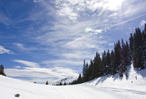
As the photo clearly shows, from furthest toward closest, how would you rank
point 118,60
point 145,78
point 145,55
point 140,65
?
1. point 118,60
2. point 145,55
3. point 140,65
4. point 145,78

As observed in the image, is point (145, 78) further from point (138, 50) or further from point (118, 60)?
point (118, 60)

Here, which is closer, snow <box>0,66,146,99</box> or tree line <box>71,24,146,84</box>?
snow <box>0,66,146,99</box>

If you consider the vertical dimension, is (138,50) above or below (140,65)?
above

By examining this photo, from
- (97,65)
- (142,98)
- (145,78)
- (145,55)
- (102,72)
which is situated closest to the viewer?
(142,98)

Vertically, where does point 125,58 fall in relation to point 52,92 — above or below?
above

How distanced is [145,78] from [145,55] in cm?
1499

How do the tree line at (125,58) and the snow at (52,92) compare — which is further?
the tree line at (125,58)

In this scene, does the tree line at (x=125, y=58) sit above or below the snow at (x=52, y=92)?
above

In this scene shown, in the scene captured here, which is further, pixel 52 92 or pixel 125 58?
pixel 125 58

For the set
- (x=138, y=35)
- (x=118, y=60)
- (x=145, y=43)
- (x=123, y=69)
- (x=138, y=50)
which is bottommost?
(x=123, y=69)

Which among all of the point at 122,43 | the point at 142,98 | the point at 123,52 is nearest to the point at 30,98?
Answer: the point at 142,98

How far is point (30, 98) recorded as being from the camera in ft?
26.3

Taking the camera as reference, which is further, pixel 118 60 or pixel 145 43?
pixel 118 60

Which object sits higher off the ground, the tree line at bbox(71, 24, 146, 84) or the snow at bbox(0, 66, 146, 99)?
the tree line at bbox(71, 24, 146, 84)
